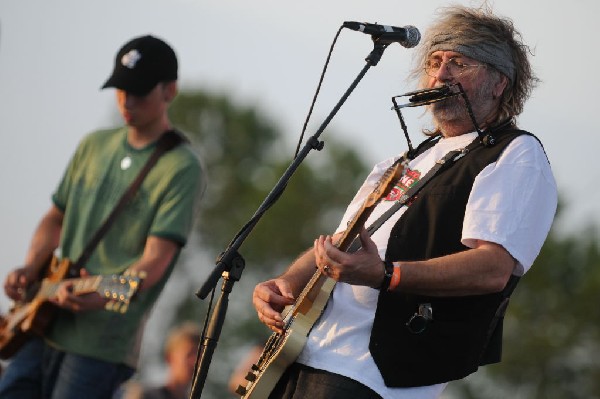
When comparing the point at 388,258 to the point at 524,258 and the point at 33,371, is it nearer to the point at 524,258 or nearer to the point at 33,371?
the point at 524,258

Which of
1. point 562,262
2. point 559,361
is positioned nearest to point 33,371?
point 559,361

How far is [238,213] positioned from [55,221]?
35.6 meters

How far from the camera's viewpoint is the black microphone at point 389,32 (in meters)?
5.23

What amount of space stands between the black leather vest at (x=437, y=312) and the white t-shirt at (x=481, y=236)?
0.17ft

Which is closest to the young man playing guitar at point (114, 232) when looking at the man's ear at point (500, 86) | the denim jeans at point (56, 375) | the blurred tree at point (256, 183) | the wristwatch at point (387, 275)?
the denim jeans at point (56, 375)

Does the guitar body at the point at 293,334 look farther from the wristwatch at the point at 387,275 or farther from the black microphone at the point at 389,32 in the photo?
the black microphone at the point at 389,32

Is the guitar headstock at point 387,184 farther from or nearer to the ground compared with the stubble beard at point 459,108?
nearer to the ground

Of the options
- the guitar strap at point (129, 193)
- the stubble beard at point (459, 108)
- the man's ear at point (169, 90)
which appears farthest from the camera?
the man's ear at point (169, 90)

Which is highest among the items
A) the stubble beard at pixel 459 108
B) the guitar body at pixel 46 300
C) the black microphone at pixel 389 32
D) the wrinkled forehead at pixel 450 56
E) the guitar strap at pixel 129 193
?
the black microphone at pixel 389 32

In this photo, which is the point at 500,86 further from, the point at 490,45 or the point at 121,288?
the point at 121,288

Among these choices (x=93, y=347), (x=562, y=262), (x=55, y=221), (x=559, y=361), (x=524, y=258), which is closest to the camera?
(x=524, y=258)

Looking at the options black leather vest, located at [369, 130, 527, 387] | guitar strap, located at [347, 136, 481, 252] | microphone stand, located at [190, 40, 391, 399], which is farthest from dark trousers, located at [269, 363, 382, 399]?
guitar strap, located at [347, 136, 481, 252]

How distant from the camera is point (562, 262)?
4009 centimetres

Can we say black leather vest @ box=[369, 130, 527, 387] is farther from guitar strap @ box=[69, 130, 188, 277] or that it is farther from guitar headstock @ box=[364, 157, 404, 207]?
guitar strap @ box=[69, 130, 188, 277]
